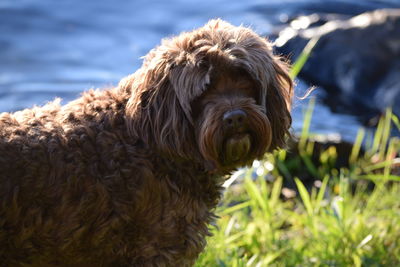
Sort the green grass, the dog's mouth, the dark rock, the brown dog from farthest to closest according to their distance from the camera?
the dark rock
the green grass
the dog's mouth
the brown dog

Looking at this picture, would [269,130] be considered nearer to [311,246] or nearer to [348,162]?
[311,246]

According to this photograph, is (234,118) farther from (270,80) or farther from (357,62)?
(357,62)

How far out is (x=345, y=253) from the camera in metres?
4.89

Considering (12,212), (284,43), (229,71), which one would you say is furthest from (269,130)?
→ (284,43)

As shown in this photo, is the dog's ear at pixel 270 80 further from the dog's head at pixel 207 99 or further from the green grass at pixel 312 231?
the green grass at pixel 312 231

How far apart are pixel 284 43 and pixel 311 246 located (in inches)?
179

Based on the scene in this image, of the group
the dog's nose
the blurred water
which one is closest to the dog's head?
the dog's nose

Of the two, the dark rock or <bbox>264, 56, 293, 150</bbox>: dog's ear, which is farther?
the dark rock

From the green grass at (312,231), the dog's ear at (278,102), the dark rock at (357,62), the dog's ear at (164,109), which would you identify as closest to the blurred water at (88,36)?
the dark rock at (357,62)

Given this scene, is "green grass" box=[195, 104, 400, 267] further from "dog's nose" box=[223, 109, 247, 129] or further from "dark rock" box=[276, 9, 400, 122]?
"dark rock" box=[276, 9, 400, 122]

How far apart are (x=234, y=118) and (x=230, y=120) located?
0.07ft

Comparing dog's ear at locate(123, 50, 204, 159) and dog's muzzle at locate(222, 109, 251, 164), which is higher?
dog's ear at locate(123, 50, 204, 159)

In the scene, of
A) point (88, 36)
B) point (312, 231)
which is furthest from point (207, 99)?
point (88, 36)

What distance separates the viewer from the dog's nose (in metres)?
3.57
